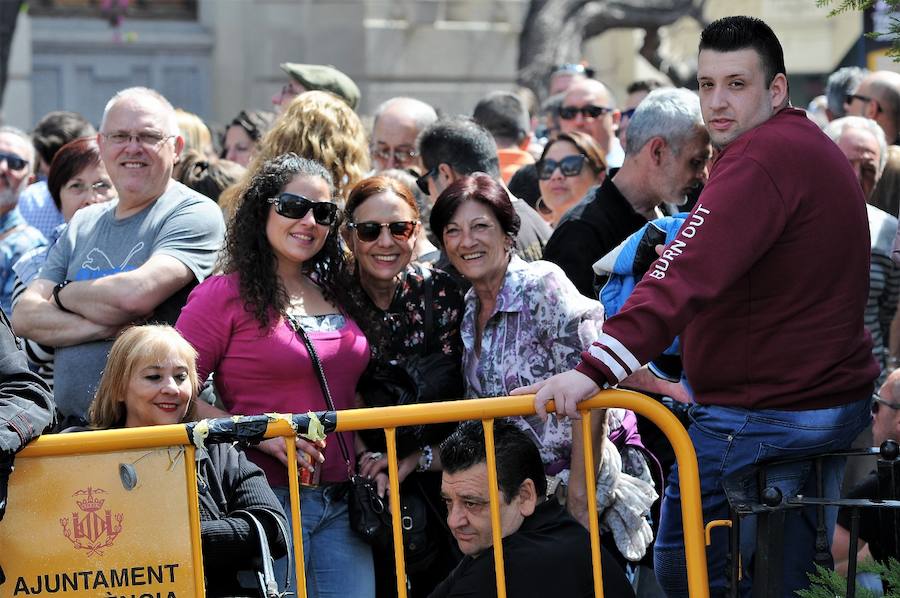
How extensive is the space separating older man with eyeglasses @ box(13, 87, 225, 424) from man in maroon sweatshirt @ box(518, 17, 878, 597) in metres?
1.60

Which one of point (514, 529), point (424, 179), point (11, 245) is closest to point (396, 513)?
point (514, 529)

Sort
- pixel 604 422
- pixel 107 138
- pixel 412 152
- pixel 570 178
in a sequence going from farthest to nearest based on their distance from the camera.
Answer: pixel 412 152
pixel 570 178
pixel 107 138
pixel 604 422

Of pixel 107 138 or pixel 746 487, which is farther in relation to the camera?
pixel 107 138

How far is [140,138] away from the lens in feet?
16.4

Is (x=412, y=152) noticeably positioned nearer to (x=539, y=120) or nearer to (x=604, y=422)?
(x=604, y=422)

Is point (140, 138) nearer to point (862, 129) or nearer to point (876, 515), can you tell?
point (876, 515)

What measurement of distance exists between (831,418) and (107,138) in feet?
9.36

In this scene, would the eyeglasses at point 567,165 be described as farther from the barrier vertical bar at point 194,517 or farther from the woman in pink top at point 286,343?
the barrier vertical bar at point 194,517

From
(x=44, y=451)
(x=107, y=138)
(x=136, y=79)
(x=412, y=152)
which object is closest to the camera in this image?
(x=44, y=451)

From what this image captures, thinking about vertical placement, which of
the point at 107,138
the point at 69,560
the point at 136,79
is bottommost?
the point at 136,79

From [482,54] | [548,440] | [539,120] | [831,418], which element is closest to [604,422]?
[548,440]

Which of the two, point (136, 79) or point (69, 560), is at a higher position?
point (69, 560)

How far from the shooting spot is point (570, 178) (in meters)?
6.80

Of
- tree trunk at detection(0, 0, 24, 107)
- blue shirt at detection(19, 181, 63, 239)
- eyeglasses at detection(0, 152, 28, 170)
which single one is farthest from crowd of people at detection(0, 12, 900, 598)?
tree trunk at detection(0, 0, 24, 107)
